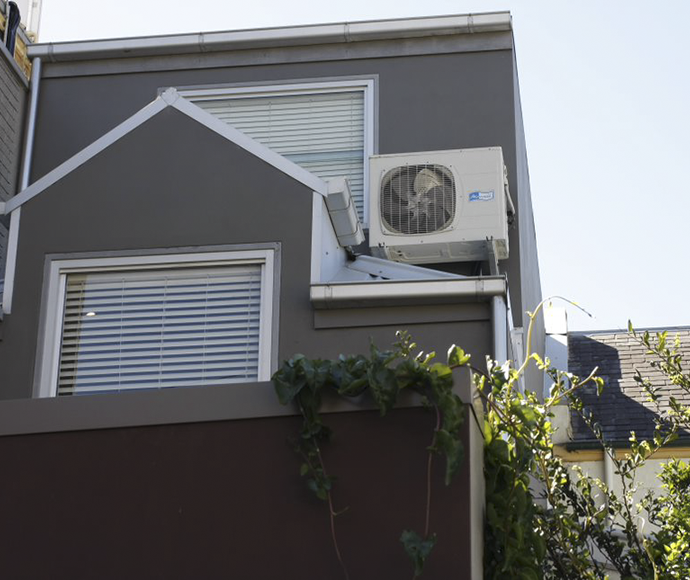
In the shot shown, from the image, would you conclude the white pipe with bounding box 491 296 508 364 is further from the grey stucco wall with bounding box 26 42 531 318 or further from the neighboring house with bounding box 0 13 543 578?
the grey stucco wall with bounding box 26 42 531 318

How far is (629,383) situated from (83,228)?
8997 millimetres

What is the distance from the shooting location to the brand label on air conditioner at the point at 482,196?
338 inches

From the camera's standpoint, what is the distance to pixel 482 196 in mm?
8602

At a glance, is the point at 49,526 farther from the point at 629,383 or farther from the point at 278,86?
the point at 629,383

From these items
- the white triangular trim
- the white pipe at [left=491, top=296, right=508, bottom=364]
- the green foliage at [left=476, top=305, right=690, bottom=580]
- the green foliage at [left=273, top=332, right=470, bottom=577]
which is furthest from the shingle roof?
the green foliage at [left=273, top=332, right=470, bottom=577]

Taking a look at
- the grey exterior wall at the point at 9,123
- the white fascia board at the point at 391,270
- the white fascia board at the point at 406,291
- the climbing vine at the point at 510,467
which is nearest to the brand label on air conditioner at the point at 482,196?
the white fascia board at the point at 391,270

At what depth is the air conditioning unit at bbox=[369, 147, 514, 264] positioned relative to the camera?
855cm

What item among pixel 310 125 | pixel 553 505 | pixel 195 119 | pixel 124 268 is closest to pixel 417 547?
pixel 553 505

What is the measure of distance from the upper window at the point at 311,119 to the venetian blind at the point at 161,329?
2583mm

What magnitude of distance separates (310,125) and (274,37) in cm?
90

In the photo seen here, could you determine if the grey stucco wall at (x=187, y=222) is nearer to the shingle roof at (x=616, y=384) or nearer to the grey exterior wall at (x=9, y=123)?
the grey exterior wall at (x=9, y=123)

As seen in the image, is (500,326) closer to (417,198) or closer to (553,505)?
(417,198)

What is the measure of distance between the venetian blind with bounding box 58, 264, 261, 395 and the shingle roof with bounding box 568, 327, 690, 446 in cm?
624

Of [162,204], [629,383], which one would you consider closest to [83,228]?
[162,204]
